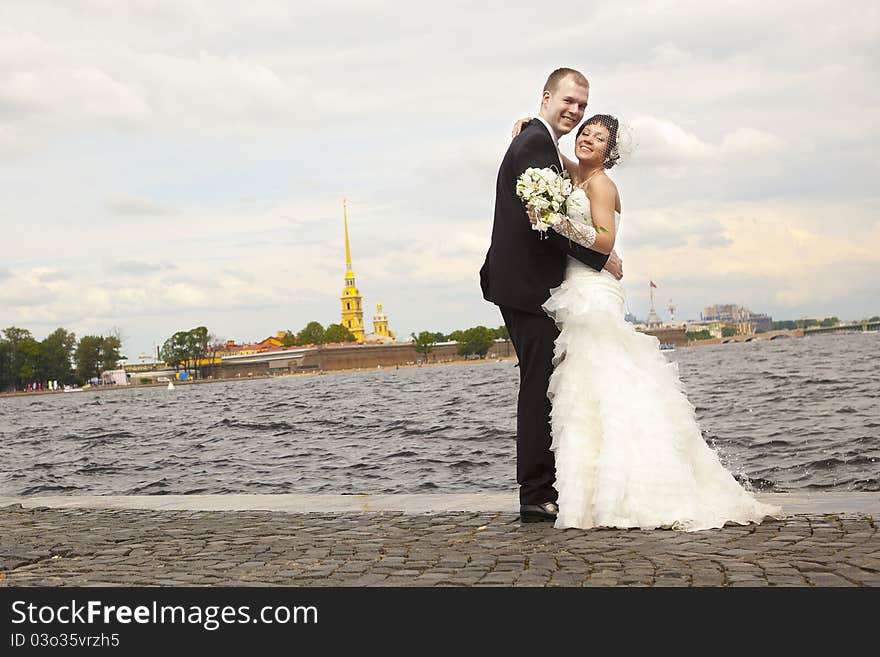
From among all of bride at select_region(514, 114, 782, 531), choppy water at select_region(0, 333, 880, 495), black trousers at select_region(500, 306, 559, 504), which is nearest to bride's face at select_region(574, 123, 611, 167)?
bride at select_region(514, 114, 782, 531)

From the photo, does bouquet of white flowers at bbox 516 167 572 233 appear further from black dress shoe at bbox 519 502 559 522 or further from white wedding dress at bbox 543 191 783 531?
black dress shoe at bbox 519 502 559 522

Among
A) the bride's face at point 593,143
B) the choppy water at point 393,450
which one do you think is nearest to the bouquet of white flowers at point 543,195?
the bride's face at point 593,143

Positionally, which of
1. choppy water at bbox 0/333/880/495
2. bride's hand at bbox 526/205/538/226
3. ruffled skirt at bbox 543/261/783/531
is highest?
bride's hand at bbox 526/205/538/226

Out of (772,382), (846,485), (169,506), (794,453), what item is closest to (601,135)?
(169,506)

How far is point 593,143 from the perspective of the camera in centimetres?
576

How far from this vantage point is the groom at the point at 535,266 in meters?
5.64

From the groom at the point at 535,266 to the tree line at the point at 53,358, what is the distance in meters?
131

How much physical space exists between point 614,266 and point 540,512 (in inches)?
54.6

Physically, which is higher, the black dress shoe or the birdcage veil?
the birdcage veil

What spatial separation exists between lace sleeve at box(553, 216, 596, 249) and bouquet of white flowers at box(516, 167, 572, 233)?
0.14 feet

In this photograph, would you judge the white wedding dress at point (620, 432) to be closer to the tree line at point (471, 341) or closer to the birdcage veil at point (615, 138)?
the birdcage veil at point (615, 138)

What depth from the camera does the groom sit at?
5.64 metres
